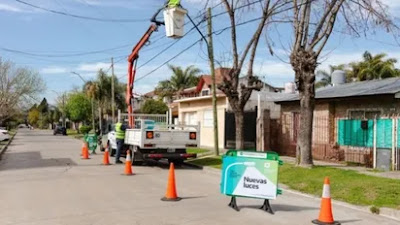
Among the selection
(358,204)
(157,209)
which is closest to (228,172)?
(157,209)

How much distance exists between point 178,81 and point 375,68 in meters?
26.1

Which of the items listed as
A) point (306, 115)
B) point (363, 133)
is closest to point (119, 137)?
point (306, 115)

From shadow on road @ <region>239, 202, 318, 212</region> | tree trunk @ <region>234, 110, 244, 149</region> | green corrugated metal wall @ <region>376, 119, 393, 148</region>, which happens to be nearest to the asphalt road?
shadow on road @ <region>239, 202, 318, 212</region>

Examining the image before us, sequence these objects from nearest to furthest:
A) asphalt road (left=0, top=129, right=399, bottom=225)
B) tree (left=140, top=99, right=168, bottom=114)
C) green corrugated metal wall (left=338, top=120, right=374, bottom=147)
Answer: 1. asphalt road (left=0, top=129, right=399, bottom=225)
2. green corrugated metal wall (left=338, top=120, right=374, bottom=147)
3. tree (left=140, top=99, right=168, bottom=114)

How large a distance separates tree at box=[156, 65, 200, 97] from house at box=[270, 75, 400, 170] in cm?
4069

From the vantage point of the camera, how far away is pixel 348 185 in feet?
39.5

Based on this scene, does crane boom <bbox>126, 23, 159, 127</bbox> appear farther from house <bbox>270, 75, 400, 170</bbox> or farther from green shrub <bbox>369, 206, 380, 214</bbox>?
green shrub <bbox>369, 206, 380, 214</bbox>

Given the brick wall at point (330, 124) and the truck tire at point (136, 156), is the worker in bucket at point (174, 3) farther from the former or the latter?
the brick wall at point (330, 124)

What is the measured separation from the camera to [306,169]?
1522cm

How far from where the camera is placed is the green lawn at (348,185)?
10.5 metres

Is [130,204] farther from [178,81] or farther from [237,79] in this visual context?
[178,81]

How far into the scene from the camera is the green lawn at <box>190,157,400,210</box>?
34.3 feet

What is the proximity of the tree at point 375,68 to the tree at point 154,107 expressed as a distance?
21.7 meters

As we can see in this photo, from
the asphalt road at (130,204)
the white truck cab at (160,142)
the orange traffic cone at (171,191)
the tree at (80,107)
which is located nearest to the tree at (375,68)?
the white truck cab at (160,142)
